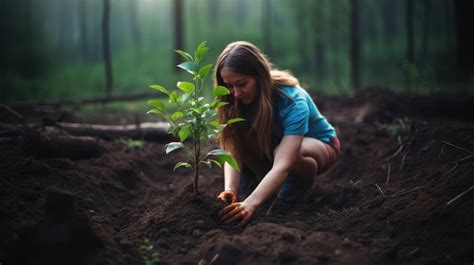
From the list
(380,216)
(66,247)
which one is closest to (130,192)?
(66,247)

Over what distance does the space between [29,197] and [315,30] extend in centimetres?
1090

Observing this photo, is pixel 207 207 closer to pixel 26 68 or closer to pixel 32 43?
pixel 26 68

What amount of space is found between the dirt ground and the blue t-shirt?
53 cm

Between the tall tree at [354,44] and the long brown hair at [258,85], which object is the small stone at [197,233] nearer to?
the long brown hair at [258,85]

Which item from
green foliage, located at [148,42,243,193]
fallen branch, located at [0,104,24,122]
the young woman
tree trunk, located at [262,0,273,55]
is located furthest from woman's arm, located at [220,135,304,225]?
tree trunk, located at [262,0,273,55]

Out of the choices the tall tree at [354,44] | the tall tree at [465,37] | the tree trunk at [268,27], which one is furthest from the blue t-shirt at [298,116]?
the tree trunk at [268,27]

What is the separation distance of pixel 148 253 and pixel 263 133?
1.18 m

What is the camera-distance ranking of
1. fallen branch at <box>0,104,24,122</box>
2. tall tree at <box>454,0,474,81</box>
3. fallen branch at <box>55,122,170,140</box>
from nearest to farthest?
1. fallen branch at <box>0,104,24,122</box>
2. fallen branch at <box>55,122,170,140</box>
3. tall tree at <box>454,0,474,81</box>

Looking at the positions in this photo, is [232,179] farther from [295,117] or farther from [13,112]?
[13,112]

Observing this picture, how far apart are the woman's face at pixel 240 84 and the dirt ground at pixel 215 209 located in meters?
0.73

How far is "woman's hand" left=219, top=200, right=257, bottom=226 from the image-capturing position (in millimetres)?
2398

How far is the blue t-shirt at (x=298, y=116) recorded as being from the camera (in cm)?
Answer: 272

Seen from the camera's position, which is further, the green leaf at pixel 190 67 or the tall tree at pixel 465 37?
the tall tree at pixel 465 37

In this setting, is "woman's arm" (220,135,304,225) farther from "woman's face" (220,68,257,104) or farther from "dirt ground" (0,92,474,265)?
"woman's face" (220,68,257,104)
